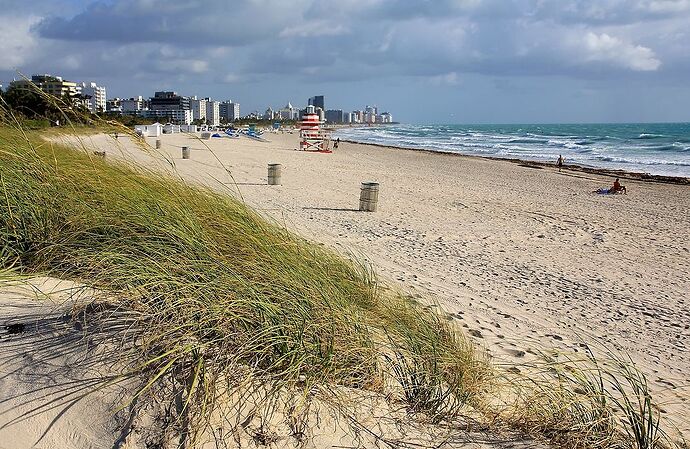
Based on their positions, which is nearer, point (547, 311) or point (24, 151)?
point (24, 151)

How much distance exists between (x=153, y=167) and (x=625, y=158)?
3305cm

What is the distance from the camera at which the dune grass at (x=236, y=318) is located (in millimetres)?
2047

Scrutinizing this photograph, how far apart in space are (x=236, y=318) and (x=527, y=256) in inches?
225

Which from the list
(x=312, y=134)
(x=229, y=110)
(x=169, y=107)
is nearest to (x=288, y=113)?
(x=229, y=110)

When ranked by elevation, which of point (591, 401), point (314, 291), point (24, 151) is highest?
point (24, 151)

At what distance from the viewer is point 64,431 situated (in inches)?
72.4

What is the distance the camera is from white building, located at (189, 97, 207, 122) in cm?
13299

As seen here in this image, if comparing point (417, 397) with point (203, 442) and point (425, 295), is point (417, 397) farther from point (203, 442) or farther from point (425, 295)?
point (425, 295)

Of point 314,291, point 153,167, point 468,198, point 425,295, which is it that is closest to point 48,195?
point 153,167

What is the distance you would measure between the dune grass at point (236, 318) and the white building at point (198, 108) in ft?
441

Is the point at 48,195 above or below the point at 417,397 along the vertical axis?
above

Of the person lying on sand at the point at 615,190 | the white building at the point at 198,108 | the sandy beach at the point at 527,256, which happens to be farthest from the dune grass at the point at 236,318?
the white building at the point at 198,108

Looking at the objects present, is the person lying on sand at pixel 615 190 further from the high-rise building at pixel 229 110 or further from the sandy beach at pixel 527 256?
the high-rise building at pixel 229 110

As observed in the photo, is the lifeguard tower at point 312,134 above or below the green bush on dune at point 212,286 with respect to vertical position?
above
